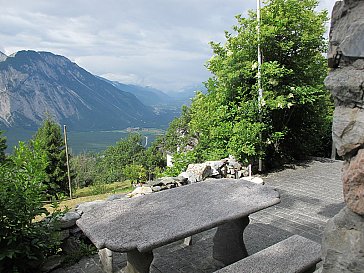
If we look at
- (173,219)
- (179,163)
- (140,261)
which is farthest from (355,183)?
(179,163)

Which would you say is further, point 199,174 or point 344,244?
point 199,174

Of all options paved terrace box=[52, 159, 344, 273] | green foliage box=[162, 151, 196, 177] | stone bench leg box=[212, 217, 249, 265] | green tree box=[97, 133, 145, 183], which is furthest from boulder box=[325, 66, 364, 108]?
green tree box=[97, 133, 145, 183]

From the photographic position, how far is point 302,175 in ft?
24.6

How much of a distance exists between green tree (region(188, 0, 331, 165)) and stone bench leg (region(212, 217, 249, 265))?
3633 millimetres

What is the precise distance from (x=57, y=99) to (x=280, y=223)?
161 m

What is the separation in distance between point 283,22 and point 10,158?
651 centimetres

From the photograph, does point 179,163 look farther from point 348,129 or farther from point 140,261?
point 348,129

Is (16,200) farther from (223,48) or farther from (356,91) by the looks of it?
(223,48)

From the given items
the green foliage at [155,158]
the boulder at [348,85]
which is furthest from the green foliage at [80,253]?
the green foliage at [155,158]

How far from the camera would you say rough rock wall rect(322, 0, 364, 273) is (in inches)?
45.4

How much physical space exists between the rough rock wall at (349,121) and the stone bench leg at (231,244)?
7.81 feet

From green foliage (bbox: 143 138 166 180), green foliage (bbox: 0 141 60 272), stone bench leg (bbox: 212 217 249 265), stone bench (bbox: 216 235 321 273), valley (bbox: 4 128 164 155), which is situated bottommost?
valley (bbox: 4 128 164 155)

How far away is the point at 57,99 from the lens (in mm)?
151750

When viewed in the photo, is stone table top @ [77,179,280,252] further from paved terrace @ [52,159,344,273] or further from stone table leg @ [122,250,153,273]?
paved terrace @ [52,159,344,273]
